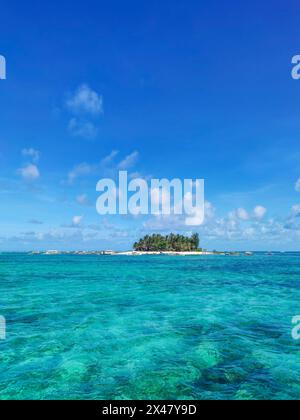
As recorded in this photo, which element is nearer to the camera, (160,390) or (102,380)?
(160,390)

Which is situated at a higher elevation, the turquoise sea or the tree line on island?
the tree line on island

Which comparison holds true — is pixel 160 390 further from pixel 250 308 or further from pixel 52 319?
pixel 250 308

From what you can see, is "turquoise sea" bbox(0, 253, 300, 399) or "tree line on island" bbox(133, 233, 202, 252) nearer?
Answer: "turquoise sea" bbox(0, 253, 300, 399)

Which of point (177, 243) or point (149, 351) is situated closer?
point (149, 351)

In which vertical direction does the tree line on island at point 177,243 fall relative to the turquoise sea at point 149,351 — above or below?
above

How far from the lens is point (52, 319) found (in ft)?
57.8

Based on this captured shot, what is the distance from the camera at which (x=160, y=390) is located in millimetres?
8719

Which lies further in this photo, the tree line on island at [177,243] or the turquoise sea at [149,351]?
the tree line on island at [177,243]
